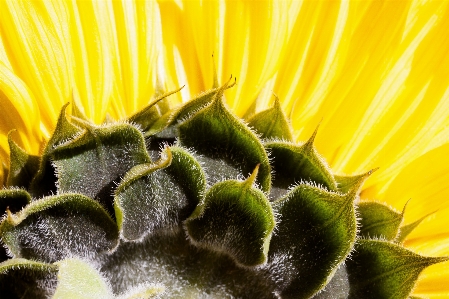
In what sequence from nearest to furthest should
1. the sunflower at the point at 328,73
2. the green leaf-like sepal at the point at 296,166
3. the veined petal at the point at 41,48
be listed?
the green leaf-like sepal at the point at 296,166
the veined petal at the point at 41,48
the sunflower at the point at 328,73

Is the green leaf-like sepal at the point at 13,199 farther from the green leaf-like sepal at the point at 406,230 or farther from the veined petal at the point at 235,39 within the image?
the green leaf-like sepal at the point at 406,230

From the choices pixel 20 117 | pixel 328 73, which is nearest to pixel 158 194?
pixel 20 117

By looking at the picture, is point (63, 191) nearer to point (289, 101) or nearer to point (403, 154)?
point (289, 101)

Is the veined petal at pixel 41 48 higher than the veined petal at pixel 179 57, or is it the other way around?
the veined petal at pixel 41 48

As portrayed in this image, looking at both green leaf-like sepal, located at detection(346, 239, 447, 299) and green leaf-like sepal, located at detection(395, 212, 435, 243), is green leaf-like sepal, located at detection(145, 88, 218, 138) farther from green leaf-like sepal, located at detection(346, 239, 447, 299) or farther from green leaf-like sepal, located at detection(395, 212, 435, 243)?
green leaf-like sepal, located at detection(395, 212, 435, 243)

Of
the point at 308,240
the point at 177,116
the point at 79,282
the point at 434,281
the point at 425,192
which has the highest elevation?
the point at 177,116

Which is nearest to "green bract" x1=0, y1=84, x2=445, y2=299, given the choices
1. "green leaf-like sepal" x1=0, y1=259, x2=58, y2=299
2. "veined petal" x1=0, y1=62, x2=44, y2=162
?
"green leaf-like sepal" x1=0, y1=259, x2=58, y2=299

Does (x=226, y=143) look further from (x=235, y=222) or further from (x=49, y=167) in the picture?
(x=49, y=167)

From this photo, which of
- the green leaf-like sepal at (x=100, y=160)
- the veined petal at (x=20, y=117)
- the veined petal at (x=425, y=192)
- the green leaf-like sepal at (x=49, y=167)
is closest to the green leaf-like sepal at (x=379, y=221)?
the veined petal at (x=425, y=192)
